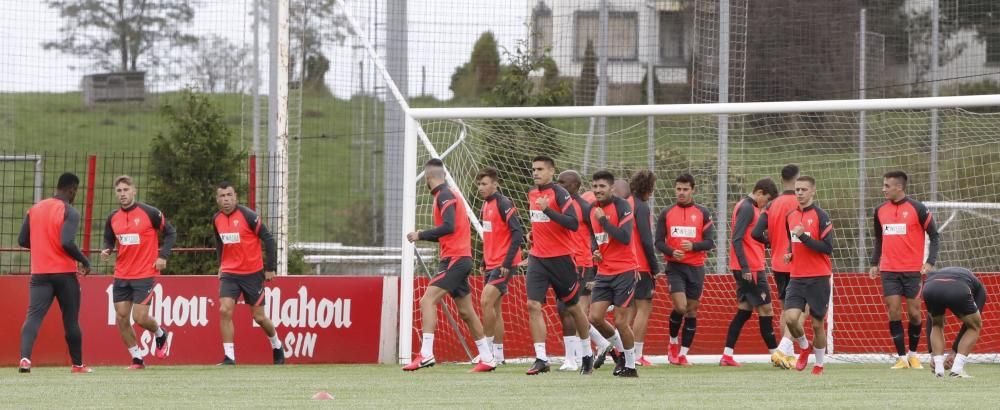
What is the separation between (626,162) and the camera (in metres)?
18.4

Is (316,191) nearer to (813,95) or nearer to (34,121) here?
(34,121)

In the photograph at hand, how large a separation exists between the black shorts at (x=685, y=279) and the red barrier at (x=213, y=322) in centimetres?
368

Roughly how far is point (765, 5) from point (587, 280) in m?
10.3

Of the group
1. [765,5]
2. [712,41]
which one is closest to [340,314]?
[712,41]

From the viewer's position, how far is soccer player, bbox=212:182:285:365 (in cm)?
1455

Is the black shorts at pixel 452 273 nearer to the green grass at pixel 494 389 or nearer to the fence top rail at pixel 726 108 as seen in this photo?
the green grass at pixel 494 389

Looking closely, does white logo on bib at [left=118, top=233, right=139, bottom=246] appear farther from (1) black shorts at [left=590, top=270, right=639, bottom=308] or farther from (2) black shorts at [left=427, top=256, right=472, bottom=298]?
(1) black shorts at [left=590, top=270, right=639, bottom=308]

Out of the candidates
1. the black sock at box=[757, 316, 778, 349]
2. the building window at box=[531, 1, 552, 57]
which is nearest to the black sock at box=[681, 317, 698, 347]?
the black sock at box=[757, 316, 778, 349]

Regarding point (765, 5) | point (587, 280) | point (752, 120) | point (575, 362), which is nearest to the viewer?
point (575, 362)

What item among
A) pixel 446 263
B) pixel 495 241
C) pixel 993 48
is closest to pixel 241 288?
pixel 446 263

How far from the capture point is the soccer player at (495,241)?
12.6 metres

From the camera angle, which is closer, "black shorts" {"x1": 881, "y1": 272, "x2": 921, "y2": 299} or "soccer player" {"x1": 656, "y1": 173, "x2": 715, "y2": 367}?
"black shorts" {"x1": 881, "y1": 272, "x2": 921, "y2": 299}

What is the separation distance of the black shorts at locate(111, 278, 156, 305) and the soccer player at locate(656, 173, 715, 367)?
5.65m

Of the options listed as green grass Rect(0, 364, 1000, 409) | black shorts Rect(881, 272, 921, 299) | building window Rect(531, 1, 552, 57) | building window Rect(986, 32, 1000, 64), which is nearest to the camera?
green grass Rect(0, 364, 1000, 409)
